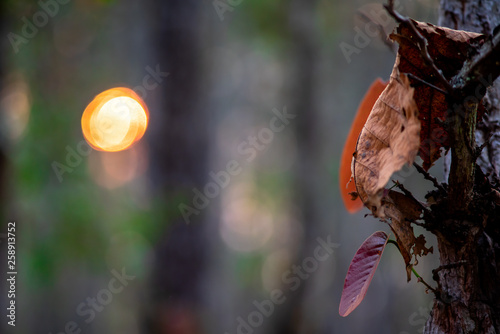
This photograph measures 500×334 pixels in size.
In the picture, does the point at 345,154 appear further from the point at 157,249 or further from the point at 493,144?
the point at 157,249

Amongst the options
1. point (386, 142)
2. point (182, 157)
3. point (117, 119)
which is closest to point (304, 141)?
point (182, 157)

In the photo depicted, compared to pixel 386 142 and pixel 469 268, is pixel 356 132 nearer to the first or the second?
pixel 386 142

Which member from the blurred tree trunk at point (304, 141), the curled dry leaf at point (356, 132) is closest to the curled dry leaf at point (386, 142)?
the curled dry leaf at point (356, 132)

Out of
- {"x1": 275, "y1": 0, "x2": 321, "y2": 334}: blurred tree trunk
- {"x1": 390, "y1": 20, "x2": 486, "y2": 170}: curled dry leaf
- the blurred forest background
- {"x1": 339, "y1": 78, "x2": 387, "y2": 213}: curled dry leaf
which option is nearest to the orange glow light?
the blurred forest background

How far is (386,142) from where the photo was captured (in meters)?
0.65

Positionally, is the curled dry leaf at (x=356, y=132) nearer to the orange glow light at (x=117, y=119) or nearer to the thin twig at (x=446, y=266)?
the thin twig at (x=446, y=266)

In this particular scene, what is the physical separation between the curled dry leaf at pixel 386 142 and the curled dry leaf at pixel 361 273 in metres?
0.15

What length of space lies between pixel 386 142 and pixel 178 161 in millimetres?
3052

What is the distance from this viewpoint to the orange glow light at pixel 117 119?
10.3 feet

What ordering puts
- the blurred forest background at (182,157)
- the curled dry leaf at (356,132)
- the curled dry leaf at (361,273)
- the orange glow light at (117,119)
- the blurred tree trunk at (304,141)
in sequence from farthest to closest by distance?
the blurred tree trunk at (304,141)
the blurred forest background at (182,157)
the orange glow light at (117,119)
the curled dry leaf at (356,132)
the curled dry leaf at (361,273)

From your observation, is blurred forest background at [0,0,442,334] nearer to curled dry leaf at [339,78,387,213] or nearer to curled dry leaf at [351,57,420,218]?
curled dry leaf at [339,78,387,213]

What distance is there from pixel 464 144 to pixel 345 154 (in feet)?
0.98

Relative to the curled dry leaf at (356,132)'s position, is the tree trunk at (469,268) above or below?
below

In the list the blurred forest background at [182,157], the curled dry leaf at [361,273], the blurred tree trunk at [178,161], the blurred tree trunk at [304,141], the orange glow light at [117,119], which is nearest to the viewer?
the curled dry leaf at [361,273]
